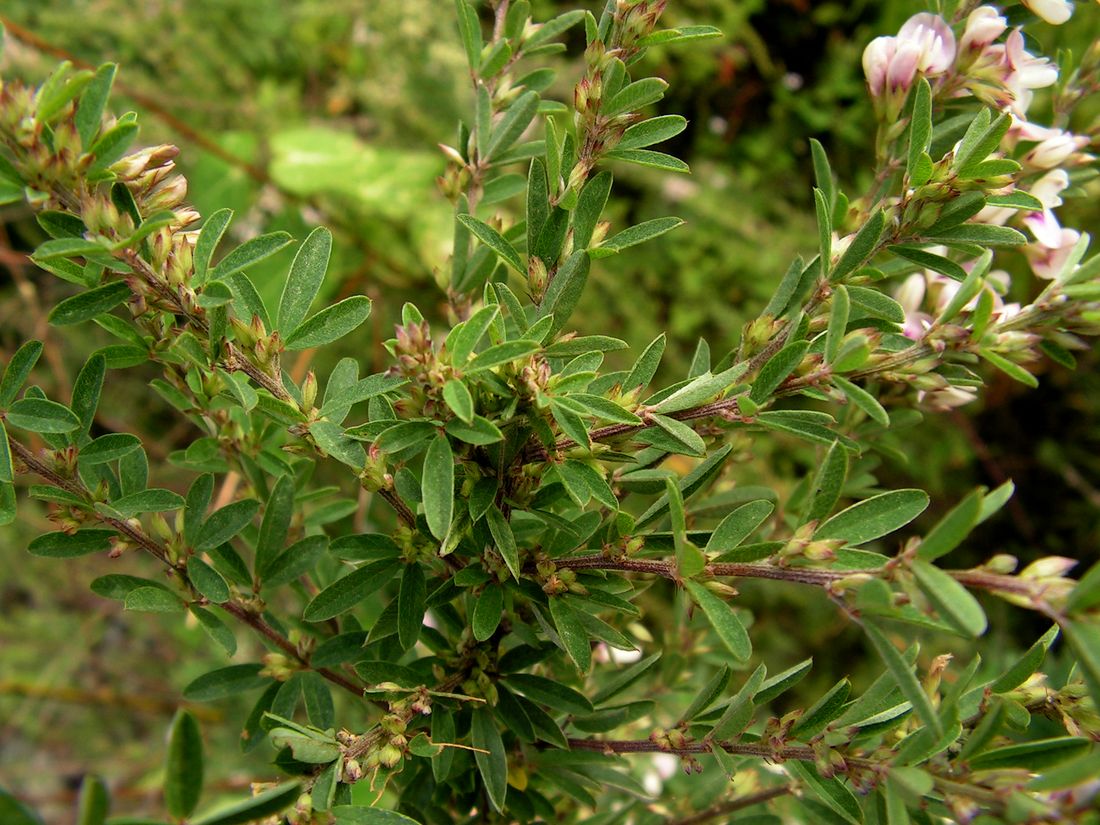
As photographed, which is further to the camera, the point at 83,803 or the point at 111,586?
the point at 111,586

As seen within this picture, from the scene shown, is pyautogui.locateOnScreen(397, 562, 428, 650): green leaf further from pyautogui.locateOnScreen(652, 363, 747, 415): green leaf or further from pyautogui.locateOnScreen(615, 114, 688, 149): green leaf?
pyautogui.locateOnScreen(615, 114, 688, 149): green leaf

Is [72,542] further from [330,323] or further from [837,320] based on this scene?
[837,320]

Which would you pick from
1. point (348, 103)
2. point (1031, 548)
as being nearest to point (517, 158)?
point (1031, 548)

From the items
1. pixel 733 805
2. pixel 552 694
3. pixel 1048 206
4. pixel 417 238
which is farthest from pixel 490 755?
pixel 417 238

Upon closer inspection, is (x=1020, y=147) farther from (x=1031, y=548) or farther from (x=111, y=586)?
(x=1031, y=548)

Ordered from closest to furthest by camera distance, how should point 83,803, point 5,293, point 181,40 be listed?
point 83,803
point 181,40
point 5,293

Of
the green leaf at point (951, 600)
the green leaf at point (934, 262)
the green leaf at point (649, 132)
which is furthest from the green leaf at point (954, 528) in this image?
the green leaf at point (649, 132)
